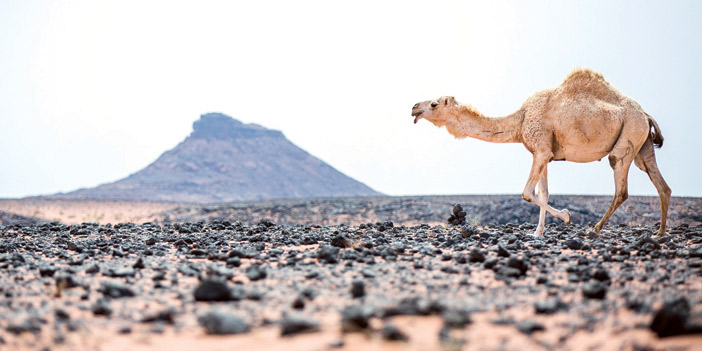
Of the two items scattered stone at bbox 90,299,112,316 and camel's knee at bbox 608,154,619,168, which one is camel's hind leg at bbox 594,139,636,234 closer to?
camel's knee at bbox 608,154,619,168

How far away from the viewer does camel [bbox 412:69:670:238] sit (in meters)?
10.5

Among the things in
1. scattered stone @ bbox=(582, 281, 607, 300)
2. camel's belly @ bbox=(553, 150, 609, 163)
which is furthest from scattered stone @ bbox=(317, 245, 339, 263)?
camel's belly @ bbox=(553, 150, 609, 163)

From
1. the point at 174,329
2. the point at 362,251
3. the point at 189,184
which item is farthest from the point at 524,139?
the point at 189,184

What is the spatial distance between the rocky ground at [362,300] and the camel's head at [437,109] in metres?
4.29

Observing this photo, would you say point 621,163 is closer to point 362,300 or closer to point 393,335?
point 362,300

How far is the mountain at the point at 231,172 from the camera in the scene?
107938 mm

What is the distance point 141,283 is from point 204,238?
5062 millimetres

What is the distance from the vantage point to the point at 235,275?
20.9 ft

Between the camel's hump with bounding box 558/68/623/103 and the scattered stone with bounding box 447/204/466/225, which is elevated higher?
the camel's hump with bounding box 558/68/623/103

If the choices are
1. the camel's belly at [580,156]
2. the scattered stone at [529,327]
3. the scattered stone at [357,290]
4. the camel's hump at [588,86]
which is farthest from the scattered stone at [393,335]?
the camel's hump at [588,86]

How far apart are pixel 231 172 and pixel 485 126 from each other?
117 m

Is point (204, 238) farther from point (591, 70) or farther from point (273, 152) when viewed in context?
point (273, 152)

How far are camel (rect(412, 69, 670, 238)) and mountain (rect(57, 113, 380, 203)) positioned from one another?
316 ft

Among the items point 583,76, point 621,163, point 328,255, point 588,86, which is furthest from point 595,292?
point 583,76
